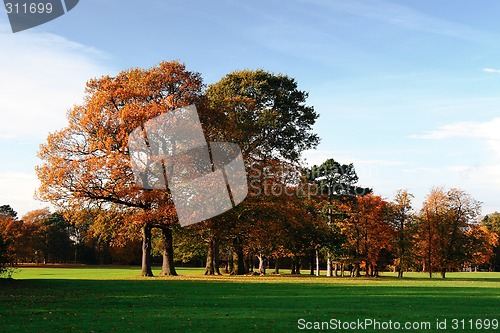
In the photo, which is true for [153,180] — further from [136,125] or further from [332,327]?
[332,327]

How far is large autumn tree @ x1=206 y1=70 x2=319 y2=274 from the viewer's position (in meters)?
50.7

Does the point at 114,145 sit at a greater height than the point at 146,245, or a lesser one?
greater

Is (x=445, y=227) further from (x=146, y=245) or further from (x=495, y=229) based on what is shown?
(x=495, y=229)

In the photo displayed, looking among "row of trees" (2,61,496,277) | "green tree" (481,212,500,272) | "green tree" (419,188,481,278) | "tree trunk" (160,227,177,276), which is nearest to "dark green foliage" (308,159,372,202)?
"row of trees" (2,61,496,277)

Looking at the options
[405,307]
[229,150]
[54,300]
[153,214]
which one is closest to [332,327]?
[405,307]

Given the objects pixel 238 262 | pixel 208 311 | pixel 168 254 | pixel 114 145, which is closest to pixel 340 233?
pixel 238 262

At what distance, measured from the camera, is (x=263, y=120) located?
53.4m

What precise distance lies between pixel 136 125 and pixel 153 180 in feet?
13.8

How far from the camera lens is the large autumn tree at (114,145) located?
4278 centimetres

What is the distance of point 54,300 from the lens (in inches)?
912

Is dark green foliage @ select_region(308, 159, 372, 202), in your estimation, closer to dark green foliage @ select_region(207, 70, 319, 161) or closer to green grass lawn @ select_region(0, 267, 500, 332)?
dark green foliage @ select_region(207, 70, 319, 161)

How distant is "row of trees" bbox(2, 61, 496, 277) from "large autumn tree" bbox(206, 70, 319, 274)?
0.11 m

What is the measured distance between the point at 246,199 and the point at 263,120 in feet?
30.9

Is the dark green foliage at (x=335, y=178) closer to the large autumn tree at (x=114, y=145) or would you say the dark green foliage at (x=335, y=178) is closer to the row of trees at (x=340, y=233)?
the row of trees at (x=340, y=233)
